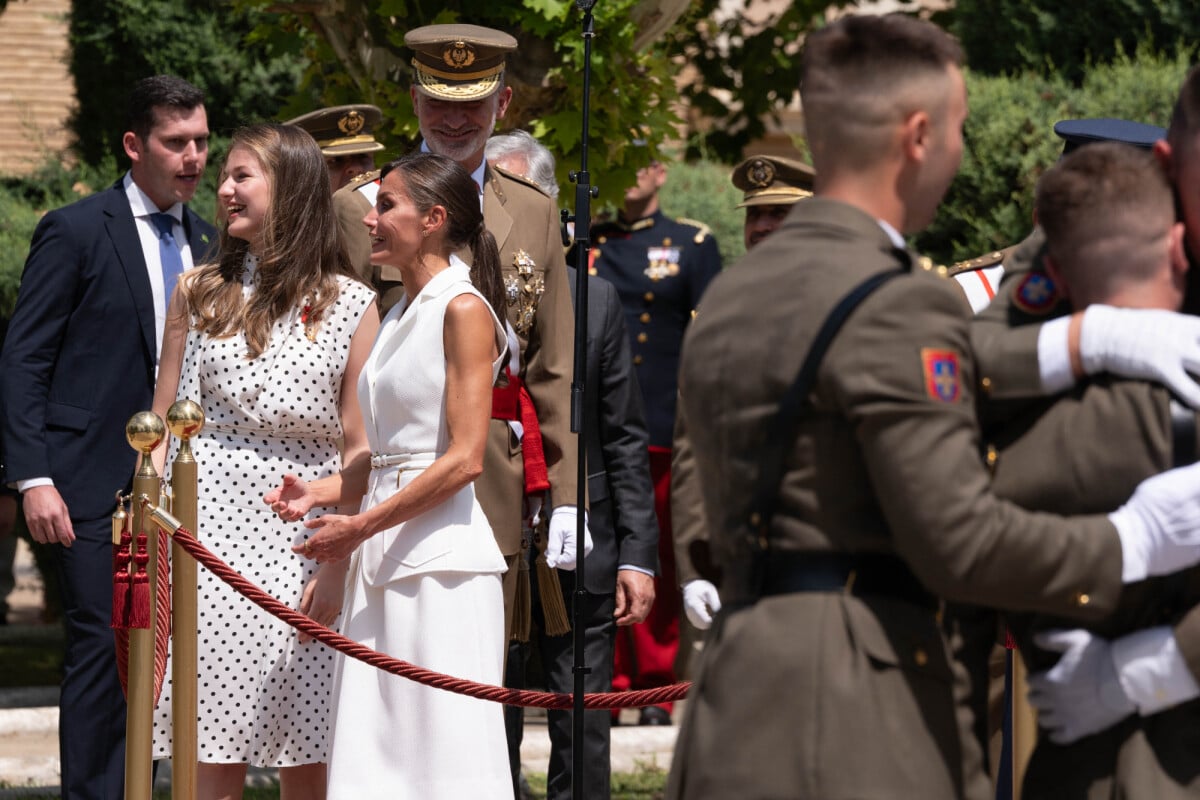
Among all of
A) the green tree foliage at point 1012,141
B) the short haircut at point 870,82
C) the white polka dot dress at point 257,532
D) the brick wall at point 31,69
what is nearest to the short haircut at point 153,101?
the white polka dot dress at point 257,532

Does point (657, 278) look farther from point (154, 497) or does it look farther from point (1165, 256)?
point (1165, 256)

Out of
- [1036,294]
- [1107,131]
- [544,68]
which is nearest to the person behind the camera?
[1036,294]

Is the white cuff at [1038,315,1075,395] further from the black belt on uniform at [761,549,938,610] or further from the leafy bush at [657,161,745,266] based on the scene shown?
the leafy bush at [657,161,745,266]

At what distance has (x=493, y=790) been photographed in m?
4.49

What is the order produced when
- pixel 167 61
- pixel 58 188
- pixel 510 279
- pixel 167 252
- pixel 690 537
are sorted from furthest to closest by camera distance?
pixel 167 61 → pixel 58 188 → pixel 167 252 → pixel 510 279 → pixel 690 537

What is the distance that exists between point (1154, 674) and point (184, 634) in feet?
9.20

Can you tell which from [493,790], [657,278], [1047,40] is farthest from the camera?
[1047,40]

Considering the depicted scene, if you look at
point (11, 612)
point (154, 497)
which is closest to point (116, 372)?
point (154, 497)

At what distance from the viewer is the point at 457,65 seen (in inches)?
214

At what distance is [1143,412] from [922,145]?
1.70ft

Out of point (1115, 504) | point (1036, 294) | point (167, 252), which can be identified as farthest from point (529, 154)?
point (1115, 504)

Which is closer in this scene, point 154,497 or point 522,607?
point 154,497

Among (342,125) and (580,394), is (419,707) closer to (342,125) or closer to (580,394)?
(580,394)

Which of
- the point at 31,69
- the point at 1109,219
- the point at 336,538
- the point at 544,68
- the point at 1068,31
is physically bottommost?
the point at 31,69
